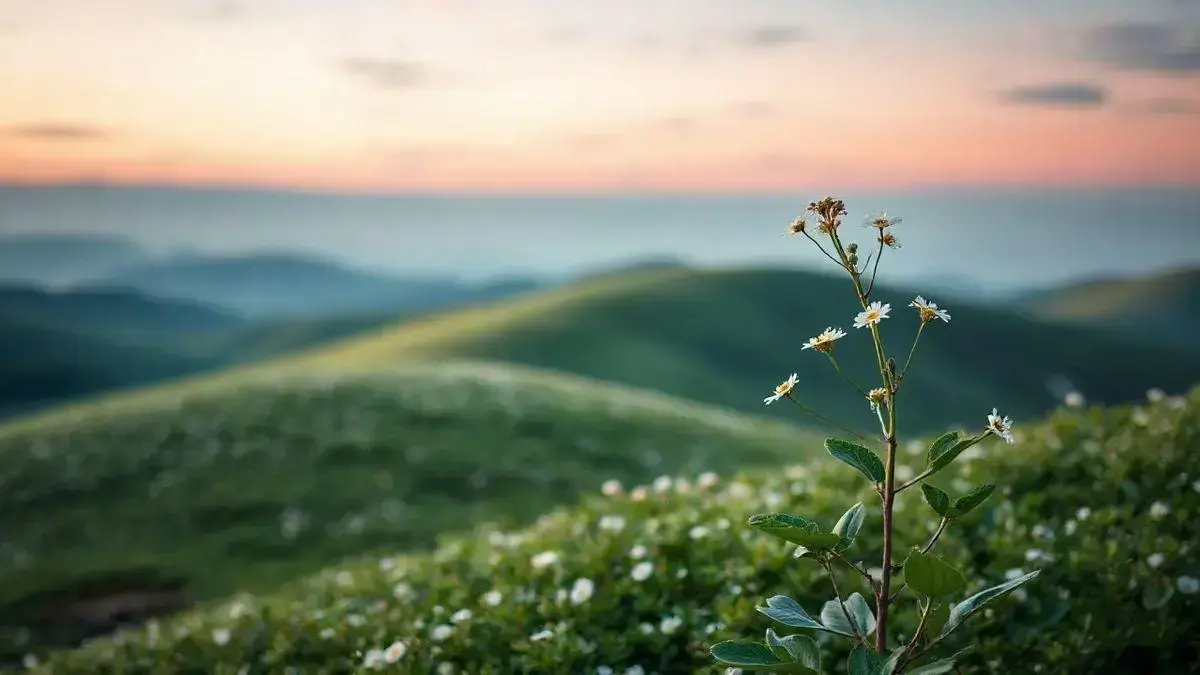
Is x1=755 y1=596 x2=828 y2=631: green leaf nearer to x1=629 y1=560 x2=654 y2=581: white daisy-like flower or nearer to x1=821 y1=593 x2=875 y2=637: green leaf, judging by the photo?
x1=821 y1=593 x2=875 y2=637: green leaf

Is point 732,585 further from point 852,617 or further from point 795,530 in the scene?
point 795,530

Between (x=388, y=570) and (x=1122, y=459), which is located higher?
(x=1122, y=459)

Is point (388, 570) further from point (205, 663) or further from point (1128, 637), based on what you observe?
point (1128, 637)

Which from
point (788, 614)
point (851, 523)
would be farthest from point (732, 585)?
point (851, 523)

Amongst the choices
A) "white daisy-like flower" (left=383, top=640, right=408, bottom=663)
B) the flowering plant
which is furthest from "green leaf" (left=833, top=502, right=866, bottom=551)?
"white daisy-like flower" (left=383, top=640, right=408, bottom=663)

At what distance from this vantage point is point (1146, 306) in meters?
131

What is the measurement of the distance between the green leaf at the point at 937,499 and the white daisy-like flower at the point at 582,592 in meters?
3.77

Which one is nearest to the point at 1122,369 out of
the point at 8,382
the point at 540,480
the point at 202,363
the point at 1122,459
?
the point at 540,480

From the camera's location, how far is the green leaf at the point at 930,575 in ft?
11.8

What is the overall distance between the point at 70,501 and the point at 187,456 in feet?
9.53

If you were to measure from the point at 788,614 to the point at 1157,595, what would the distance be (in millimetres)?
3813

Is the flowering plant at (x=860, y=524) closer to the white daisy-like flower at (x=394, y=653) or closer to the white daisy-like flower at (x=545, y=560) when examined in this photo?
the white daisy-like flower at (x=394, y=653)

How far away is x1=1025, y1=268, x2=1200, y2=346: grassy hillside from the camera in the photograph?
389 ft

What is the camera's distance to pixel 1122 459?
29.6 feet
